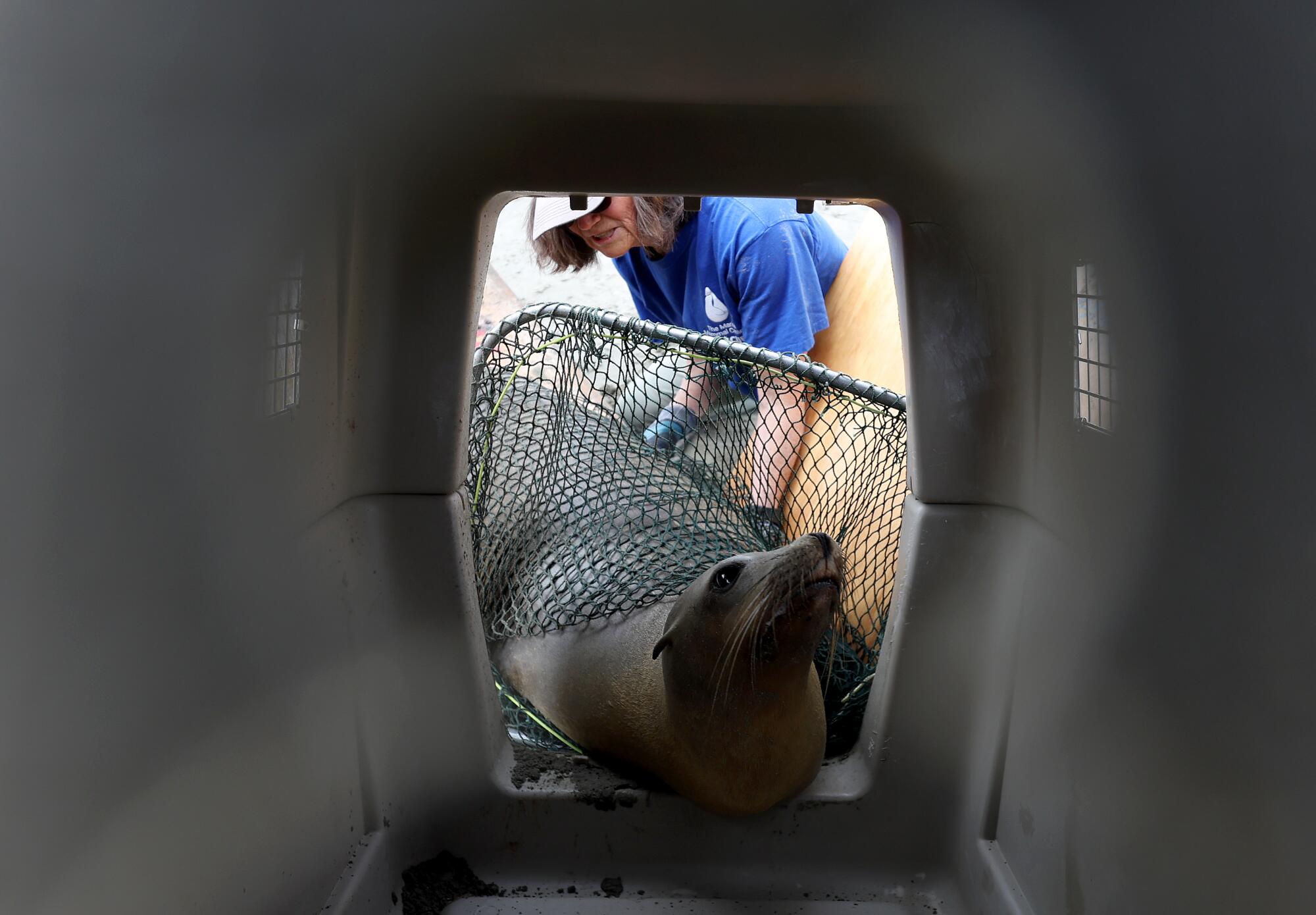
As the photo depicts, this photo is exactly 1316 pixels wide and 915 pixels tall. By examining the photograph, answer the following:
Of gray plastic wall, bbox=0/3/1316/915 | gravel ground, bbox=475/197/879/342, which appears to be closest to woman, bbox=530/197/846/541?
gray plastic wall, bbox=0/3/1316/915

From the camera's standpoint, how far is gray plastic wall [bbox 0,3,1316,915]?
596 mm

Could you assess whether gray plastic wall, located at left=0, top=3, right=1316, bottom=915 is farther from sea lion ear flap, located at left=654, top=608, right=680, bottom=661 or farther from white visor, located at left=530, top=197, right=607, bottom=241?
white visor, located at left=530, top=197, right=607, bottom=241

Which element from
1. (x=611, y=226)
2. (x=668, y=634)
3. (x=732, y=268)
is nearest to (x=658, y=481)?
(x=668, y=634)

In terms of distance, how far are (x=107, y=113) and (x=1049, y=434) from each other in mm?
766

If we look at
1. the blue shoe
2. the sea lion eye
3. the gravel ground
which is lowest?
the sea lion eye

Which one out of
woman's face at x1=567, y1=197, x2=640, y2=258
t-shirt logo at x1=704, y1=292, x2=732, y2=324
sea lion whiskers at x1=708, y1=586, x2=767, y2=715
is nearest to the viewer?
sea lion whiskers at x1=708, y1=586, x2=767, y2=715

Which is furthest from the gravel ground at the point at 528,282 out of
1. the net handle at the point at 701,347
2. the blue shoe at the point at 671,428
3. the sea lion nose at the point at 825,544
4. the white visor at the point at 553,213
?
the sea lion nose at the point at 825,544

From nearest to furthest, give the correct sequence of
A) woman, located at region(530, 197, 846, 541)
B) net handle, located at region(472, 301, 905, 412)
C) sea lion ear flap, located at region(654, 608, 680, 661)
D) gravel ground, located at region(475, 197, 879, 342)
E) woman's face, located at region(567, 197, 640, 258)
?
sea lion ear flap, located at region(654, 608, 680, 661) → net handle, located at region(472, 301, 905, 412) → woman, located at region(530, 197, 846, 541) → woman's face, located at region(567, 197, 640, 258) → gravel ground, located at region(475, 197, 879, 342)

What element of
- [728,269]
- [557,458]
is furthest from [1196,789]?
[728,269]

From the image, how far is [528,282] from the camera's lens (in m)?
4.38

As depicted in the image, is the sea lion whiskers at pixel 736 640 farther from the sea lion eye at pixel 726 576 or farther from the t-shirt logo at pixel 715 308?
the t-shirt logo at pixel 715 308

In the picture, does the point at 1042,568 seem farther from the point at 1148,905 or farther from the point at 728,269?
the point at 728,269

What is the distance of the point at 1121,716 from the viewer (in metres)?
0.75

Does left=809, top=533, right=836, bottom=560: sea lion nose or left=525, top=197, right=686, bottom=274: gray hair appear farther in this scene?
left=525, top=197, right=686, bottom=274: gray hair
